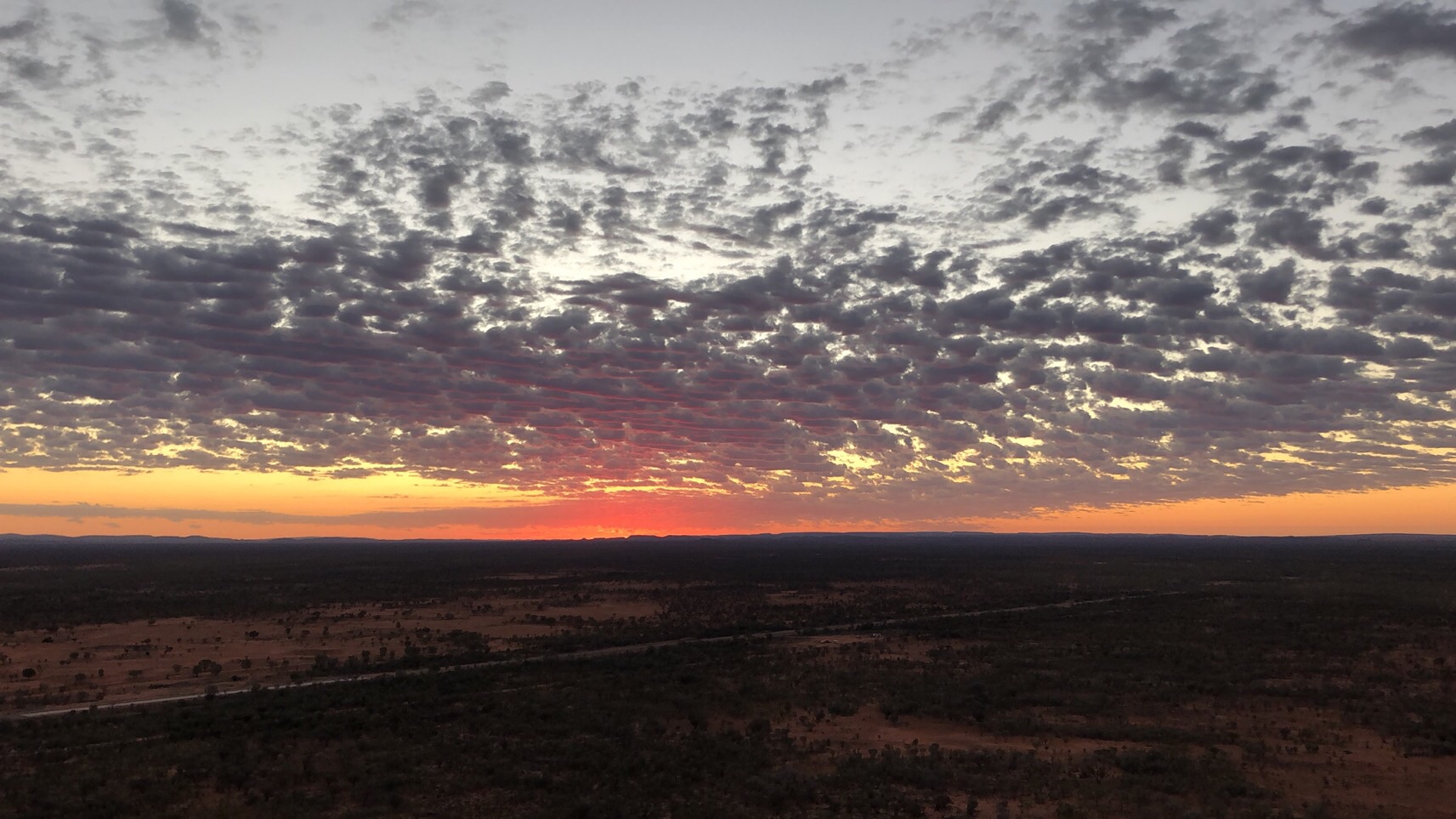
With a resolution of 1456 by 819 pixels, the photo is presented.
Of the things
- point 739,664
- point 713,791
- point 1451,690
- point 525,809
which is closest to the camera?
point 525,809

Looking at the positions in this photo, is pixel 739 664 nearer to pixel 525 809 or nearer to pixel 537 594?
pixel 525 809

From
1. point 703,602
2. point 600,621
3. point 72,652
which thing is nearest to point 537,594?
point 703,602

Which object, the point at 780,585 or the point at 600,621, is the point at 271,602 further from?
Answer: the point at 780,585

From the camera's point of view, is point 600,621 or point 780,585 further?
point 780,585

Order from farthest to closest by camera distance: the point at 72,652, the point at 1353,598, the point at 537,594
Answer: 1. the point at 537,594
2. the point at 1353,598
3. the point at 72,652

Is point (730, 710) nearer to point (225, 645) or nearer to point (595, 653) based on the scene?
point (595, 653)

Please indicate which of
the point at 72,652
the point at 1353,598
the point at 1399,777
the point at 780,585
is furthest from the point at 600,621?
the point at 1353,598

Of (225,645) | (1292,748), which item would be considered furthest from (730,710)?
(225,645)

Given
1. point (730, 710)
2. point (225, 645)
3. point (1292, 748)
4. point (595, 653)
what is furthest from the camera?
point (225, 645)
